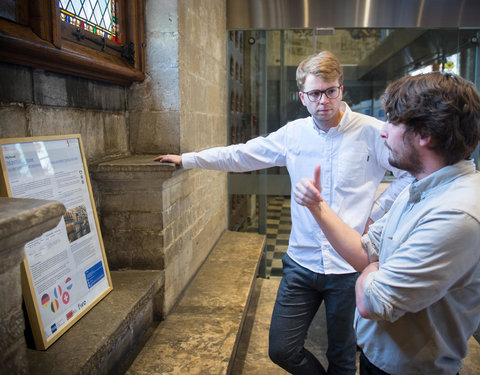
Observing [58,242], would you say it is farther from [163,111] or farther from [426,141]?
[426,141]

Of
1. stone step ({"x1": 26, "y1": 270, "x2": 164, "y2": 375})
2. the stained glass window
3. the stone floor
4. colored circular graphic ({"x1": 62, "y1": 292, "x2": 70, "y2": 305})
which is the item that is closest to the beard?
stone step ({"x1": 26, "y1": 270, "x2": 164, "y2": 375})

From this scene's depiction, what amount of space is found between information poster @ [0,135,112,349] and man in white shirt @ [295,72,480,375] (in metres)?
1.20

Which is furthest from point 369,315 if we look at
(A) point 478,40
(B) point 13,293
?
(A) point 478,40

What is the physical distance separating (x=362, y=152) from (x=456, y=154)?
106cm

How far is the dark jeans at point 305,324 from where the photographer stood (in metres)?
2.35

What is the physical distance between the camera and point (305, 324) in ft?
7.97

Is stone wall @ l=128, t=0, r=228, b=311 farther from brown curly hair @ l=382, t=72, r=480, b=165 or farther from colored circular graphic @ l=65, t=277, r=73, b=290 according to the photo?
brown curly hair @ l=382, t=72, r=480, b=165

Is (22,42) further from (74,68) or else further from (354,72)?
(354,72)

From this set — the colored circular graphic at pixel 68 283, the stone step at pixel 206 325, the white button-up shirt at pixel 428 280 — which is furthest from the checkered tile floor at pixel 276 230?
the white button-up shirt at pixel 428 280

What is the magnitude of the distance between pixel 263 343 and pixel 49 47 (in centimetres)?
260

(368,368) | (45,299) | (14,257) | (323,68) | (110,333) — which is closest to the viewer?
(14,257)

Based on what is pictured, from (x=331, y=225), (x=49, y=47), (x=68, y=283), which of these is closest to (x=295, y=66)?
(x=49, y=47)

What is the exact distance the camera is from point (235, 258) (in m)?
Result: 3.92

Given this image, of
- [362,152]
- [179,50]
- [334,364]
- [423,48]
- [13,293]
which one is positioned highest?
[423,48]
